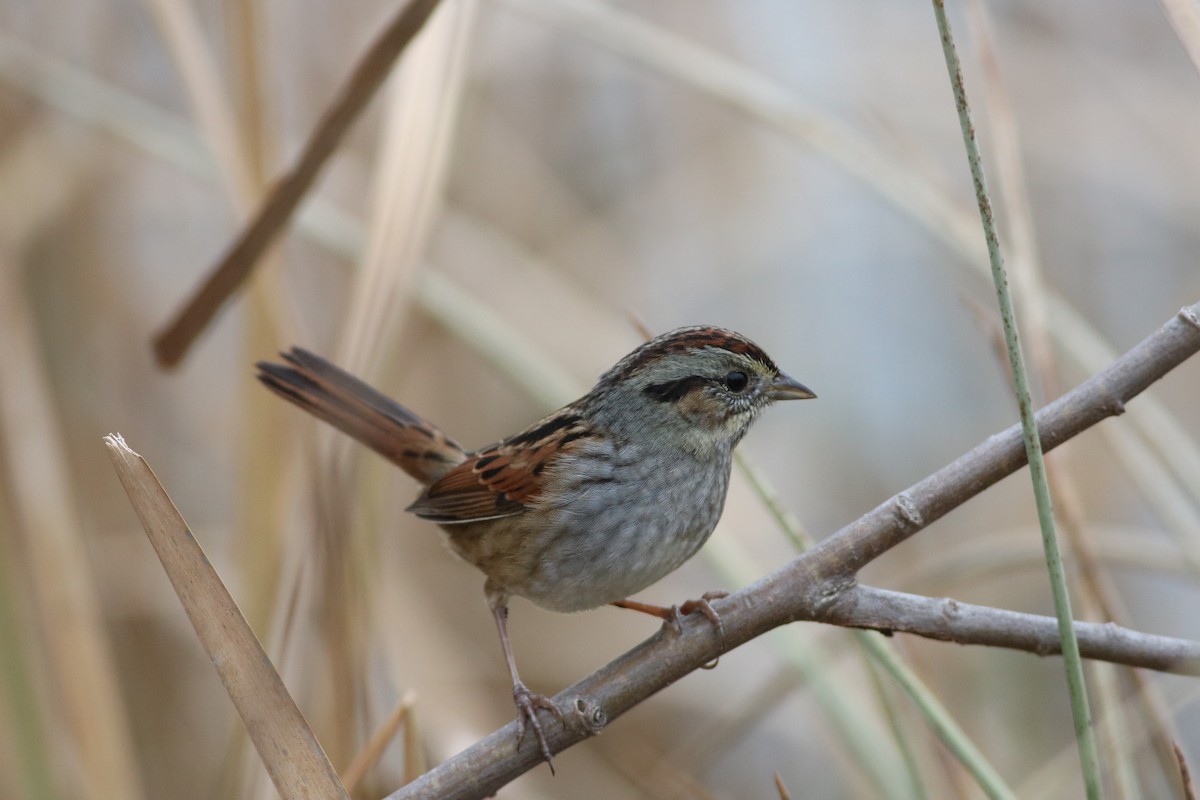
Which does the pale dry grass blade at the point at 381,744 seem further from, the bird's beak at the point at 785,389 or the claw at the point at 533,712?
the bird's beak at the point at 785,389

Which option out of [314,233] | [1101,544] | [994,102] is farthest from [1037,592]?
[314,233]

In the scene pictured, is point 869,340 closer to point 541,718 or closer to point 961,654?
point 961,654

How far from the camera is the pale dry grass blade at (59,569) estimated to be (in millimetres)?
2545

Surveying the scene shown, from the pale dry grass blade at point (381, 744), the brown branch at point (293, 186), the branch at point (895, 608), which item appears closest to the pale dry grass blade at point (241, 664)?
the branch at point (895, 608)

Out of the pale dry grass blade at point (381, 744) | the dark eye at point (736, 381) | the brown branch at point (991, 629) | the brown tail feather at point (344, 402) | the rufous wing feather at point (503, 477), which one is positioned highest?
the brown tail feather at point (344, 402)

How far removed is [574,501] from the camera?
229 centimetres

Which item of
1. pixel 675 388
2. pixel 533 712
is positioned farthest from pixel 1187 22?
pixel 533 712

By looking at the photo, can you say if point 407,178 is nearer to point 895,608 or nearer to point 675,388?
point 675,388

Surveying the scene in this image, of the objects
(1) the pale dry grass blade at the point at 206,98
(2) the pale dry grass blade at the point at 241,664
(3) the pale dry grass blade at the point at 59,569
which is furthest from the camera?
(1) the pale dry grass blade at the point at 206,98

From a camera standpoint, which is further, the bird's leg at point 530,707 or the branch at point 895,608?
the bird's leg at point 530,707

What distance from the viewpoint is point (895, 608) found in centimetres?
158

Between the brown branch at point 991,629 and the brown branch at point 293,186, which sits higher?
the brown branch at point 293,186

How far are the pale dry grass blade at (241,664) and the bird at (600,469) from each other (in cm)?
67

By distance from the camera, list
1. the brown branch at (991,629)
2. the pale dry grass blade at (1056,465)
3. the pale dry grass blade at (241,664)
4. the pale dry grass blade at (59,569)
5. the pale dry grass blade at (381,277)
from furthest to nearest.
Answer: the pale dry grass blade at (59,569)
the pale dry grass blade at (381,277)
the pale dry grass blade at (1056,465)
the brown branch at (991,629)
the pale dry grass blade at (241,664)
